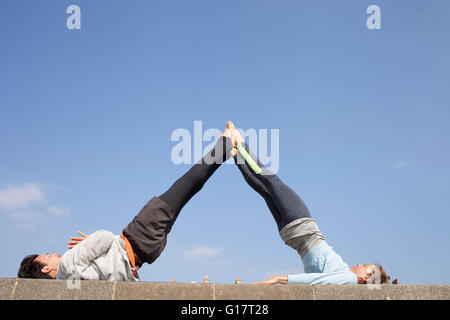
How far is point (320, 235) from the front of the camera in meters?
5.45

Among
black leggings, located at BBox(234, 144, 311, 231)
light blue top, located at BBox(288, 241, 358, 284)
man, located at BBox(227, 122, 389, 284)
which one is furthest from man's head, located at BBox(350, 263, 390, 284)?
black leggings, located at BBox(234, 144, 311, 231)

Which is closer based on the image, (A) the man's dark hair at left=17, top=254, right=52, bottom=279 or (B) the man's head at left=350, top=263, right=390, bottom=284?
(A) the man's dark hair at left=17, top=254, right=52, bottom=279

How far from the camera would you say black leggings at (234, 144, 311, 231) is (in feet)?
18.0

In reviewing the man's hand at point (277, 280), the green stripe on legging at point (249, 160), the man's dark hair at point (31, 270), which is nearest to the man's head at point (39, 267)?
the man's dark hair at point (31, 270)

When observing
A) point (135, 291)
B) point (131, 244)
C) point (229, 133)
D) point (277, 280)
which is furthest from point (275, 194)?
point (135, 291)

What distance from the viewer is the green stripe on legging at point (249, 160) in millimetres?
5883

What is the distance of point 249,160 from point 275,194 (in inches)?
27.8

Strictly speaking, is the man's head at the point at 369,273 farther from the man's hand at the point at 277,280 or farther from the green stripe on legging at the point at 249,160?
the green stripe on legging at the point at 249,160

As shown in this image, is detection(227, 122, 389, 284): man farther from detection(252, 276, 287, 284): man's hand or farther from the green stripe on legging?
detection(252, 276, 287, 284): man's hand

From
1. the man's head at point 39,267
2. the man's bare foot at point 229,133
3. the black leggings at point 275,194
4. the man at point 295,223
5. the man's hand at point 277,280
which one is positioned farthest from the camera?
the man's bare foot at point 229,133
